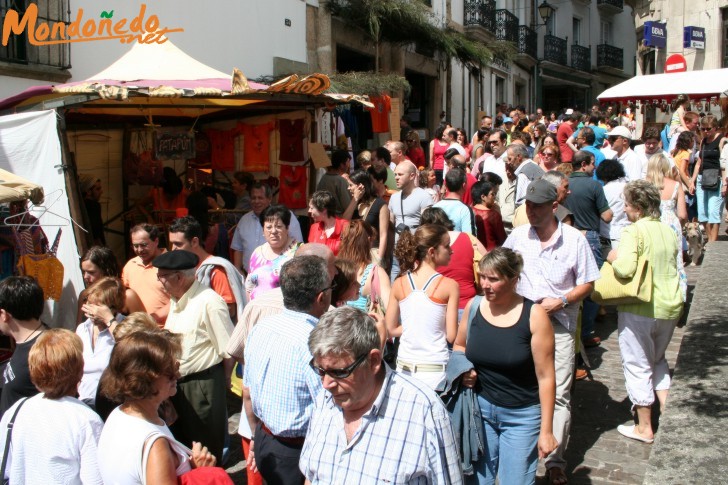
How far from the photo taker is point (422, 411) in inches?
101

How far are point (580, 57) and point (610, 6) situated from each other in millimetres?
4293

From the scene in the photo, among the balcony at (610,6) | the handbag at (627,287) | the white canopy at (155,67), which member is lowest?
the handbag at (627,287)

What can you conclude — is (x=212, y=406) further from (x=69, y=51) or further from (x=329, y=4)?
(x=329, y=4)

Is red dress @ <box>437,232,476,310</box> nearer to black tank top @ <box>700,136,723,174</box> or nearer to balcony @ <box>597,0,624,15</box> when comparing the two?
black tank top @ <box>700,136,723,174</box>

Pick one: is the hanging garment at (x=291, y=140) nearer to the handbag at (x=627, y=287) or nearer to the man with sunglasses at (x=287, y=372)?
the handbag at (x=627, y=287)

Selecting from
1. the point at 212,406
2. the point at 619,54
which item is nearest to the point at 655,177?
the point at 212,406

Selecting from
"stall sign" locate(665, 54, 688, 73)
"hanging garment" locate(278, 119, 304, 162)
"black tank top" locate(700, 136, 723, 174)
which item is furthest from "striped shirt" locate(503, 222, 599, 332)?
"stall sign" locate(665, 54, 688, 73)

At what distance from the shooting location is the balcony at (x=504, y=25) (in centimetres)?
2652

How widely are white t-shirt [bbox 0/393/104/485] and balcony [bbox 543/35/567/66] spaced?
3209 cm

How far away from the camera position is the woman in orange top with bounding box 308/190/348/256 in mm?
6586

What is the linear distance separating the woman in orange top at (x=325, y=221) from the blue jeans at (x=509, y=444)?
9.19 ft

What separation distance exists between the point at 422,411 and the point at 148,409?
1.17 metres

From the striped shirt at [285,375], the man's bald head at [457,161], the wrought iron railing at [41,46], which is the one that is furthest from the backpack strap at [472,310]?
the wrought iron railing at [41,46]

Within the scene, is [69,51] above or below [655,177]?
above
